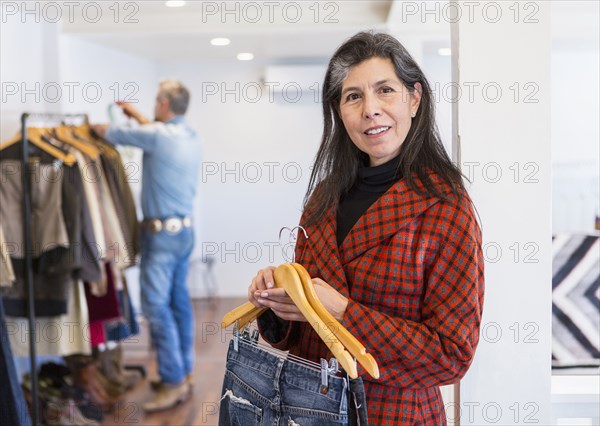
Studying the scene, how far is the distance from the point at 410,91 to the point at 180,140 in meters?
2.39

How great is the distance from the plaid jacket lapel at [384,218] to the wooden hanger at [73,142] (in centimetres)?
216

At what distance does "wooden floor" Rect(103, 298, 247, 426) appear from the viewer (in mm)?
3369

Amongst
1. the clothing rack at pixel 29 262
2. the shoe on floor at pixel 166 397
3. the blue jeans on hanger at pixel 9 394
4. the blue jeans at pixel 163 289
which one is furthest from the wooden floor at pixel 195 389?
the blue jeans on hanger at pixel 9 394

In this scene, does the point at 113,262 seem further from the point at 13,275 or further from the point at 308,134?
the point at 308,134

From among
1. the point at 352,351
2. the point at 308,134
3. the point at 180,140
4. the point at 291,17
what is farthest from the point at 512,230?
the point at 308,134

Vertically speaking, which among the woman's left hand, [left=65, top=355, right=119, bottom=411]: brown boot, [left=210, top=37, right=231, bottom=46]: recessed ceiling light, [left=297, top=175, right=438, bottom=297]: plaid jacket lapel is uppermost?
[left=210, top=37, right=231, bottom=46]: recessed ceiling light

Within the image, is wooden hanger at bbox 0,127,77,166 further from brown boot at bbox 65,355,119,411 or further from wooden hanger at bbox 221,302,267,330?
wooden hanger at bbox 221,302,267,330

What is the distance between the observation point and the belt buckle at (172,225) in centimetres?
357

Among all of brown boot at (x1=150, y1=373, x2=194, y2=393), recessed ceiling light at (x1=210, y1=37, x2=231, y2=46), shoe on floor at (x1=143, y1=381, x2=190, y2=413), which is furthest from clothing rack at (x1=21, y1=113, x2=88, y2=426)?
recessed ceiling light at (x1=210, y1=37, x2=231, y2=46)

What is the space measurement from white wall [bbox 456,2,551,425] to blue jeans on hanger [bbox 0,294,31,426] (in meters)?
1.50

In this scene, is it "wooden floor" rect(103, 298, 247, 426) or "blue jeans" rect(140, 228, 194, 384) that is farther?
"blue jeans" rect(140, 228, 194, 384)

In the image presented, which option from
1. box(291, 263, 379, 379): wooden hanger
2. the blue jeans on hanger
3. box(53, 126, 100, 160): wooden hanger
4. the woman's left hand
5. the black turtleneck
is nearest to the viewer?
box(291, 263, 379, 379): wooden hanger

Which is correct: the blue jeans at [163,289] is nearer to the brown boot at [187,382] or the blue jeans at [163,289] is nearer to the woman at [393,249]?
the brown boot at [187,382]

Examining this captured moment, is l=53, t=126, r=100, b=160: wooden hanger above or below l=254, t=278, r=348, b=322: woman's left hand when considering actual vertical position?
above
